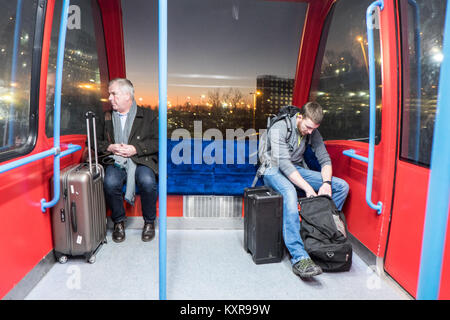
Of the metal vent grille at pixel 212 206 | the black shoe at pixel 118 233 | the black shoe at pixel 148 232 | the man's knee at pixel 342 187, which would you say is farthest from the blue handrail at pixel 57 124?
the man's knee at pixel 342 187

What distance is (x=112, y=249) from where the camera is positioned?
237 centimetres

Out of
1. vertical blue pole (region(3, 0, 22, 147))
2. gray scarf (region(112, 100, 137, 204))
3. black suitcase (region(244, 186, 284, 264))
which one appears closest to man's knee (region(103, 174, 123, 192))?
gray scarf (region(112, 100, 137, 204))

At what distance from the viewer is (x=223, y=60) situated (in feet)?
11.5

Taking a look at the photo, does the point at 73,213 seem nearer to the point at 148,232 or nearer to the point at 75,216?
the point at 75,216

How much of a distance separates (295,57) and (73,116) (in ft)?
8.23

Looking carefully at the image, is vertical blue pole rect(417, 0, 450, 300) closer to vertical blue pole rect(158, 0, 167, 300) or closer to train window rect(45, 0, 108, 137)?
vertical blue pole rect(158, 0, 167, 300)

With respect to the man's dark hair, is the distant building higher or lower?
higher

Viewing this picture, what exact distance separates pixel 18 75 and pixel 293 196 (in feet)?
6.61

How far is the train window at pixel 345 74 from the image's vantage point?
8.16 feet

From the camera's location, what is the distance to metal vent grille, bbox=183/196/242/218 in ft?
9.34

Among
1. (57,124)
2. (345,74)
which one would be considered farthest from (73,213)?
(345,74)

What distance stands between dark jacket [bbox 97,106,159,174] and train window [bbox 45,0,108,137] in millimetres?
288
